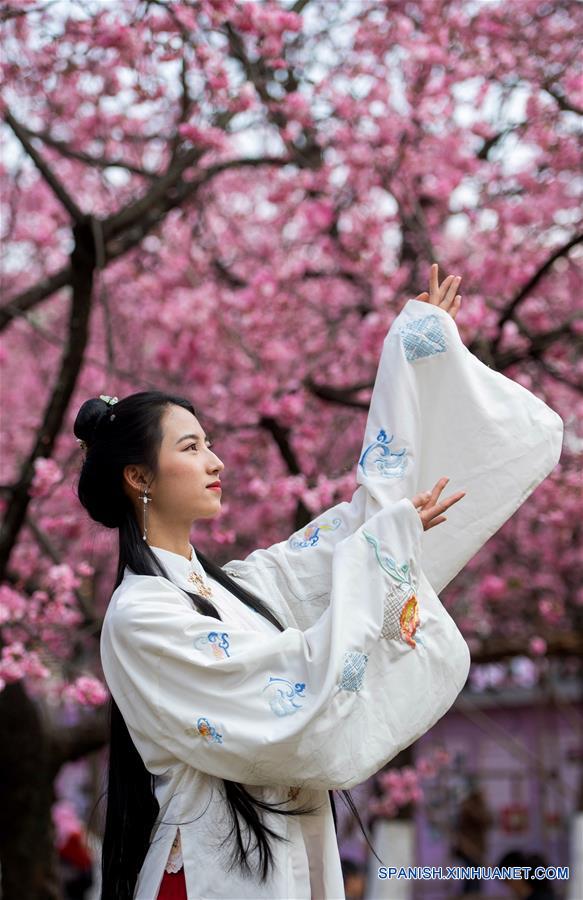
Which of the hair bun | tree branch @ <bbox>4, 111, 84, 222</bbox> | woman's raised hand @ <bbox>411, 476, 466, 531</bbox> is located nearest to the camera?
woman's raised hand @ <bbox>411, 476, 466, 531</bbox>

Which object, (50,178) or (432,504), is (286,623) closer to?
(432,504)

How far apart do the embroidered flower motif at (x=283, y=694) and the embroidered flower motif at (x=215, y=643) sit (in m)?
0.11

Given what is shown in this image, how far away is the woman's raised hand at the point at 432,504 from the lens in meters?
2.45

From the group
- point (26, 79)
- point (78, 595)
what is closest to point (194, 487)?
point (78, 595)

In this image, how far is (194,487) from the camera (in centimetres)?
257

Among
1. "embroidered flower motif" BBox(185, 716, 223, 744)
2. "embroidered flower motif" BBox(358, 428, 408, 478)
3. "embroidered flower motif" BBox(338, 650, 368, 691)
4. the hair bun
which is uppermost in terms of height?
the hair bun

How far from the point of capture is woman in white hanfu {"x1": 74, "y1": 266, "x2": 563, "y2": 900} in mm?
2281

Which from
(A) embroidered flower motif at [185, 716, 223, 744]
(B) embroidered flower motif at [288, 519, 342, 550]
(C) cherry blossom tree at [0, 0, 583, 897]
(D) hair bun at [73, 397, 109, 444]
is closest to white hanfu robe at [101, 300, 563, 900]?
(A) embroidered flower motif at [185, 716, 223, 744]

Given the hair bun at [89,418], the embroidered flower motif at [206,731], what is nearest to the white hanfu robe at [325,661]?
the embroidered flower motif at [206,731]

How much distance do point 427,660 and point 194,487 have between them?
59 cm

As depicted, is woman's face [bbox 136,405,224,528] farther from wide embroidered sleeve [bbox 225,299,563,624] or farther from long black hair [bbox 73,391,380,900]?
wide embroidered sleeve [bbox 225,299,563,624]

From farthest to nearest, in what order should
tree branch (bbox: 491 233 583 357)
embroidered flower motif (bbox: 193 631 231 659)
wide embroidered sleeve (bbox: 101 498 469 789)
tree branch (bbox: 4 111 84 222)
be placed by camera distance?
tree branch (bbox: 491 233 583 357)
tree branch (bbox: 4 111 84 222)
embroidered flower motif (bbox: 193 631 231 659)
wide embroidered sleeve (bbox: 101 498 469 789)

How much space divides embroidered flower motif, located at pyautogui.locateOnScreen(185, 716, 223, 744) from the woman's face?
1.53 feet

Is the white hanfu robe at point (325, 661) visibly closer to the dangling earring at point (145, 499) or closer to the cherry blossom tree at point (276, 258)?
the dangling earring at point (145, 499)
